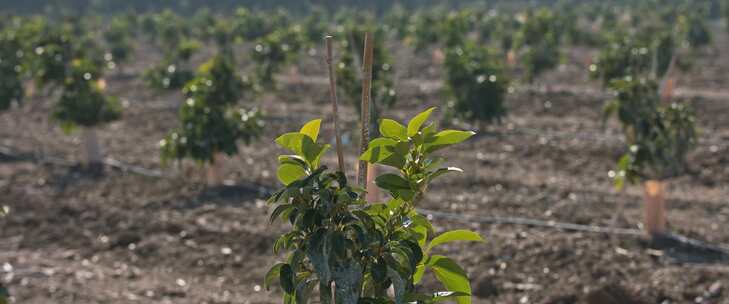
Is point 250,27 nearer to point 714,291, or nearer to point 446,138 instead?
point 714,291

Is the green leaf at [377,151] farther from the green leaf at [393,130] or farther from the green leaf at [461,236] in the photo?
the green leaf at [461,236]

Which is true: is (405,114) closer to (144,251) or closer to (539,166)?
(539,166)

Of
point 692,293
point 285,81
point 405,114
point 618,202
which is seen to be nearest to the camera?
point 692,293

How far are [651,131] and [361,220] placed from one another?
210 inches

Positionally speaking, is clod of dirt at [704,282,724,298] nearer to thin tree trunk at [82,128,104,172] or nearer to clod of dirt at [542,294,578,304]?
clod of dirt at [542,294,578,304]

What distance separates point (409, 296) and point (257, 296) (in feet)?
14.0

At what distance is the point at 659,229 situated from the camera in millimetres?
8047

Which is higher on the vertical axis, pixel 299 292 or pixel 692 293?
pixel 299 292

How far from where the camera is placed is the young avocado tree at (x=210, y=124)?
10016mm

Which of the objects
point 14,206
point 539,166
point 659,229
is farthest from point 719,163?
point 14,206

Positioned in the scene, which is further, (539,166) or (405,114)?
(405,114)

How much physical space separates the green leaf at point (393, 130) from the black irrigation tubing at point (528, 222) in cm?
572

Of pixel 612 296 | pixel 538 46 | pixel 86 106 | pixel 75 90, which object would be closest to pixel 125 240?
pixel 86 106

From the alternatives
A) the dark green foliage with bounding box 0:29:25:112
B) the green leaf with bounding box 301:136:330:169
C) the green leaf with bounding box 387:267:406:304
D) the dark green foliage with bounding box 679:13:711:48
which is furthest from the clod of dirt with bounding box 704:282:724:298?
the dark green foliage with bounding box 679:13:711:48
